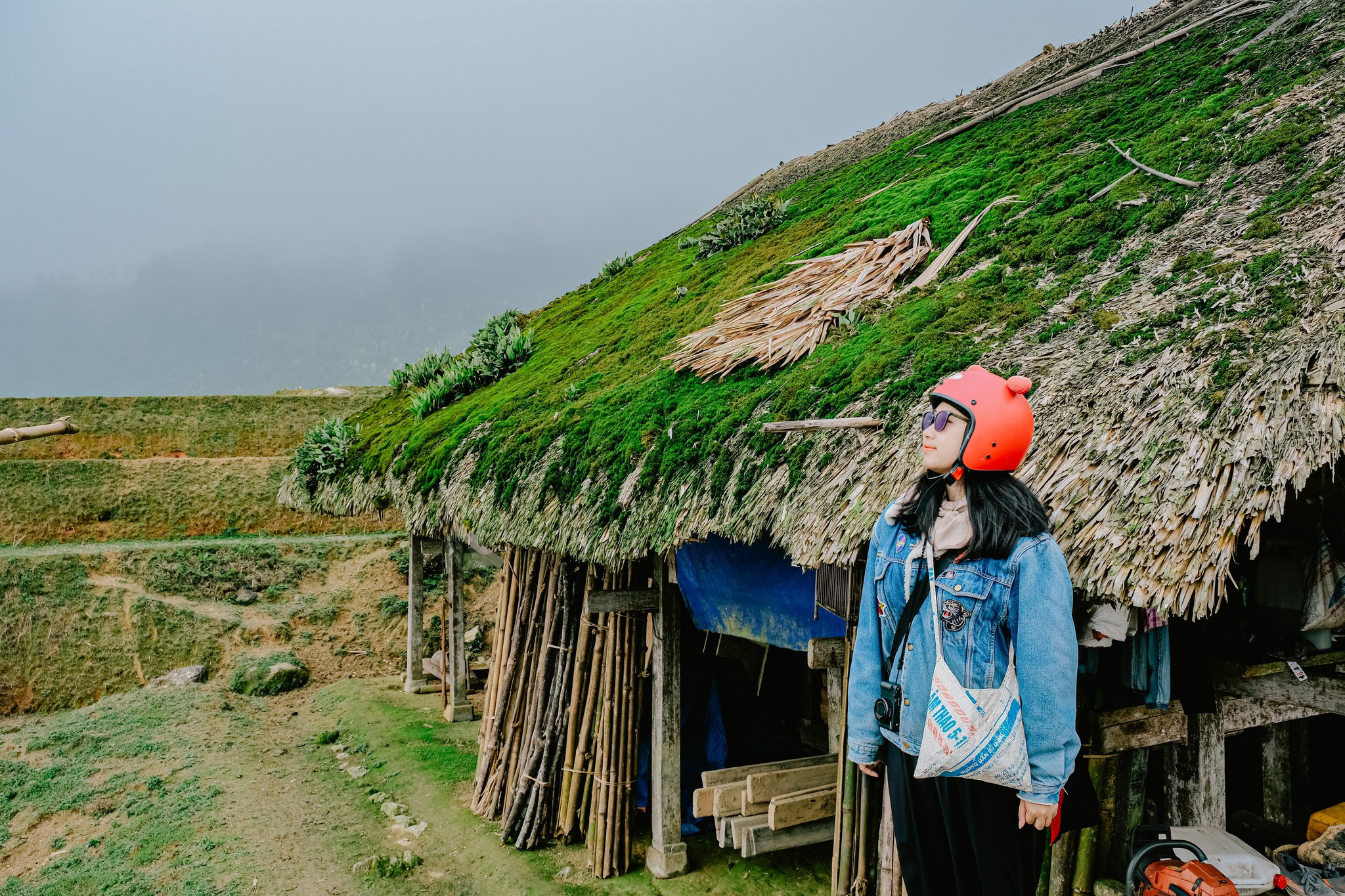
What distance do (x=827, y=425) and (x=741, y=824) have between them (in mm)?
2326

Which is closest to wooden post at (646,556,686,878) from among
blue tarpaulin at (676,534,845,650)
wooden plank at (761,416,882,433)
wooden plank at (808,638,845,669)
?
blue tarpaulin at (676,534,845,650)

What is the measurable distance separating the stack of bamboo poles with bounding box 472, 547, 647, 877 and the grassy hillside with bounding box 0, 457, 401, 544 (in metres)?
12.1

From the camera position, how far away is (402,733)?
855cm

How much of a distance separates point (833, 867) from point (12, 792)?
8.32m

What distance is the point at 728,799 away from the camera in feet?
14.4

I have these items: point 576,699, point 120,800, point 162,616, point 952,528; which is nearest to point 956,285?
point 952,528

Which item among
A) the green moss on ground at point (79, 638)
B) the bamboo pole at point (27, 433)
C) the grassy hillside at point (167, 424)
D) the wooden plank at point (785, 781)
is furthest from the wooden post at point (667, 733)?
the grassy hillside at point (167, 424)

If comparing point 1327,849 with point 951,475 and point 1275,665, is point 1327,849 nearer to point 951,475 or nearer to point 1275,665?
point 1275,665

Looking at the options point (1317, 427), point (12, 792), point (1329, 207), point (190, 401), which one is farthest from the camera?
point (190, 401)

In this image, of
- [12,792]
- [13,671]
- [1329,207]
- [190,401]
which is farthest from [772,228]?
[190,401]

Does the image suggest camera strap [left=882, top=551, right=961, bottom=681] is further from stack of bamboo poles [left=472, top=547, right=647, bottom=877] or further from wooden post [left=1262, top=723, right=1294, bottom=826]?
stack of bamboo poles [left=472, top=547, right=647, bottom=877]

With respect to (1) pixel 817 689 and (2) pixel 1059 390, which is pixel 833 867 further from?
(1) pixel 817 689

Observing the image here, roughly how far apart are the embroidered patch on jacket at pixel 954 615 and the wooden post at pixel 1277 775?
2609mm

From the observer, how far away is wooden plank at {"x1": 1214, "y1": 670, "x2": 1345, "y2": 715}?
2920 mm
